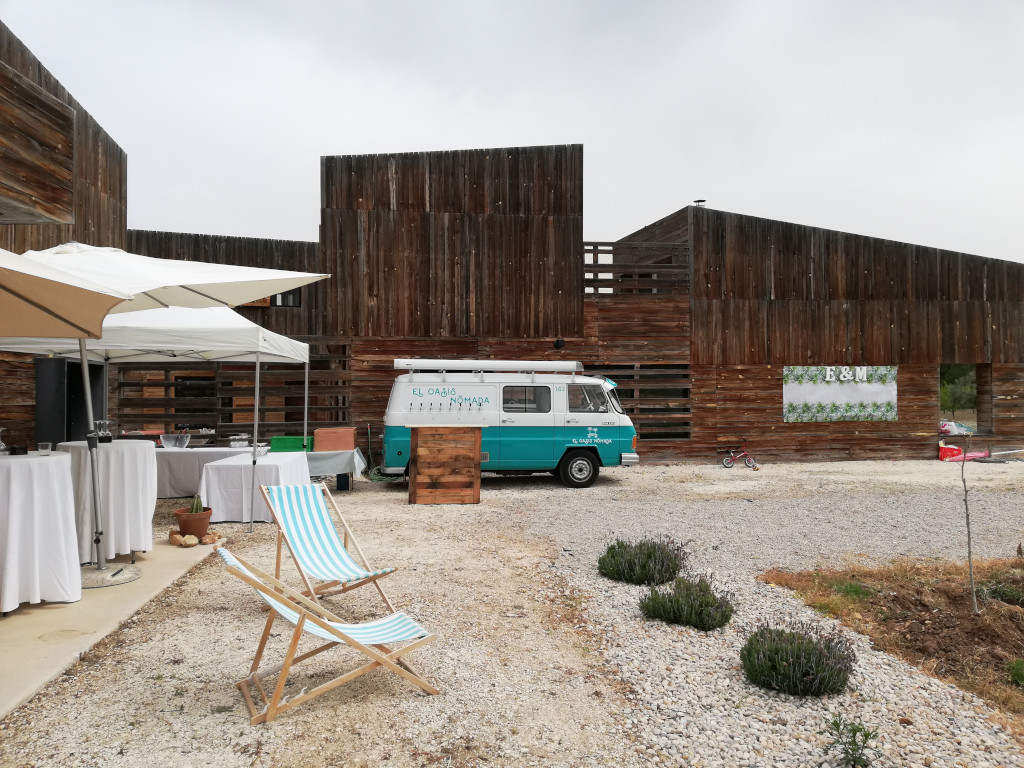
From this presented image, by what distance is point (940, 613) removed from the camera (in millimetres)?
4824

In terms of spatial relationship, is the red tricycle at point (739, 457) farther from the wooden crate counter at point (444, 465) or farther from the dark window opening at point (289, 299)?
the dark window opening at point (289, 299)

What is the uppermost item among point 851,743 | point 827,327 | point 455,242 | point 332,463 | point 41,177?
point 455,242

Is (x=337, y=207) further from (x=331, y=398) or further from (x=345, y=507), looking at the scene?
(x=345, y=507)

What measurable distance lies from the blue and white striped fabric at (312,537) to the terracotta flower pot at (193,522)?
2.12 metres

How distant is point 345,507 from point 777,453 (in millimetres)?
10663

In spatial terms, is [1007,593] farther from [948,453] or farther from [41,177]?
[948,453]

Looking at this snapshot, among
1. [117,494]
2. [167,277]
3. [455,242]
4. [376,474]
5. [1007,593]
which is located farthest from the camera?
[455,242]

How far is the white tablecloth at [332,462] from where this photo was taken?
11242mm

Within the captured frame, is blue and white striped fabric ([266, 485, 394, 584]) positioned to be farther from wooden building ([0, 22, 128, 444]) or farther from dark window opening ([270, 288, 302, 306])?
dark window opening ([270, 288, 302, 306])

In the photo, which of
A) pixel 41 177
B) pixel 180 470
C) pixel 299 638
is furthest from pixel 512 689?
pixel 180 470

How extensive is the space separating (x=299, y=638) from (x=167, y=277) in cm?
347

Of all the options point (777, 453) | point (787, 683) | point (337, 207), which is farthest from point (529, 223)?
point (787, 683)

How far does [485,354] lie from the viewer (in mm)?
15102

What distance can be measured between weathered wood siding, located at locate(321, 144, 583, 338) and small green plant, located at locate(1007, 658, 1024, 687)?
39.0 ft
